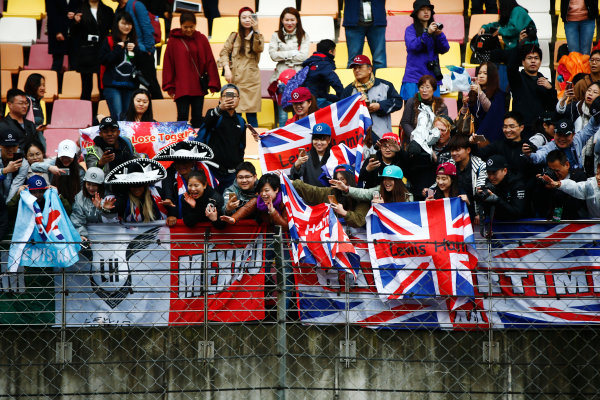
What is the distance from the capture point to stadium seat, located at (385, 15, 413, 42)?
1739 cm

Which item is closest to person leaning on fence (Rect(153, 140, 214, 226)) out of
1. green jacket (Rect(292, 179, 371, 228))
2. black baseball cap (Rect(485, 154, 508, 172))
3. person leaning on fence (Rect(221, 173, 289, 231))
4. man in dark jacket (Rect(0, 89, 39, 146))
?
person leaning on fence (Rect(221, 173, 289, 231))

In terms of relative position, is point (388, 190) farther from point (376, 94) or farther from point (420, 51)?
point (420, 51)

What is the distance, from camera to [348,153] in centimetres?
1173

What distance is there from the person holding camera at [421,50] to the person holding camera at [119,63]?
352 cm

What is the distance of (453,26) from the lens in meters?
17.5

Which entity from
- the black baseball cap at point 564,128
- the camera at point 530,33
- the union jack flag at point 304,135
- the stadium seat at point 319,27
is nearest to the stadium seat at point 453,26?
the stadium seat at point 319,27

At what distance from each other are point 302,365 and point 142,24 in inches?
245

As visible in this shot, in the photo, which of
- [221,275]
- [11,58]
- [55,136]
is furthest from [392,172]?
[11,58]

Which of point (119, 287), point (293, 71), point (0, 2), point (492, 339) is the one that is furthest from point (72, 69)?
point (492, 339)

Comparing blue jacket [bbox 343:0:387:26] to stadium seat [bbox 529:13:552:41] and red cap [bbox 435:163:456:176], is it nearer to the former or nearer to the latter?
stadium seat [bbox 529:13:552:41]

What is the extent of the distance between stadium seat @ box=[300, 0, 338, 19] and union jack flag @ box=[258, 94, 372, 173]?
6.21 m

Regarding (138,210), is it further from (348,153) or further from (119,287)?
(348,153)

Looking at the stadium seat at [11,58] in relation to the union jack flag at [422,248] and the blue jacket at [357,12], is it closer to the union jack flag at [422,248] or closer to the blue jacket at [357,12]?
the blue jacket at [357,12]

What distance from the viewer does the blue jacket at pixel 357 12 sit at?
1505 centimetres
